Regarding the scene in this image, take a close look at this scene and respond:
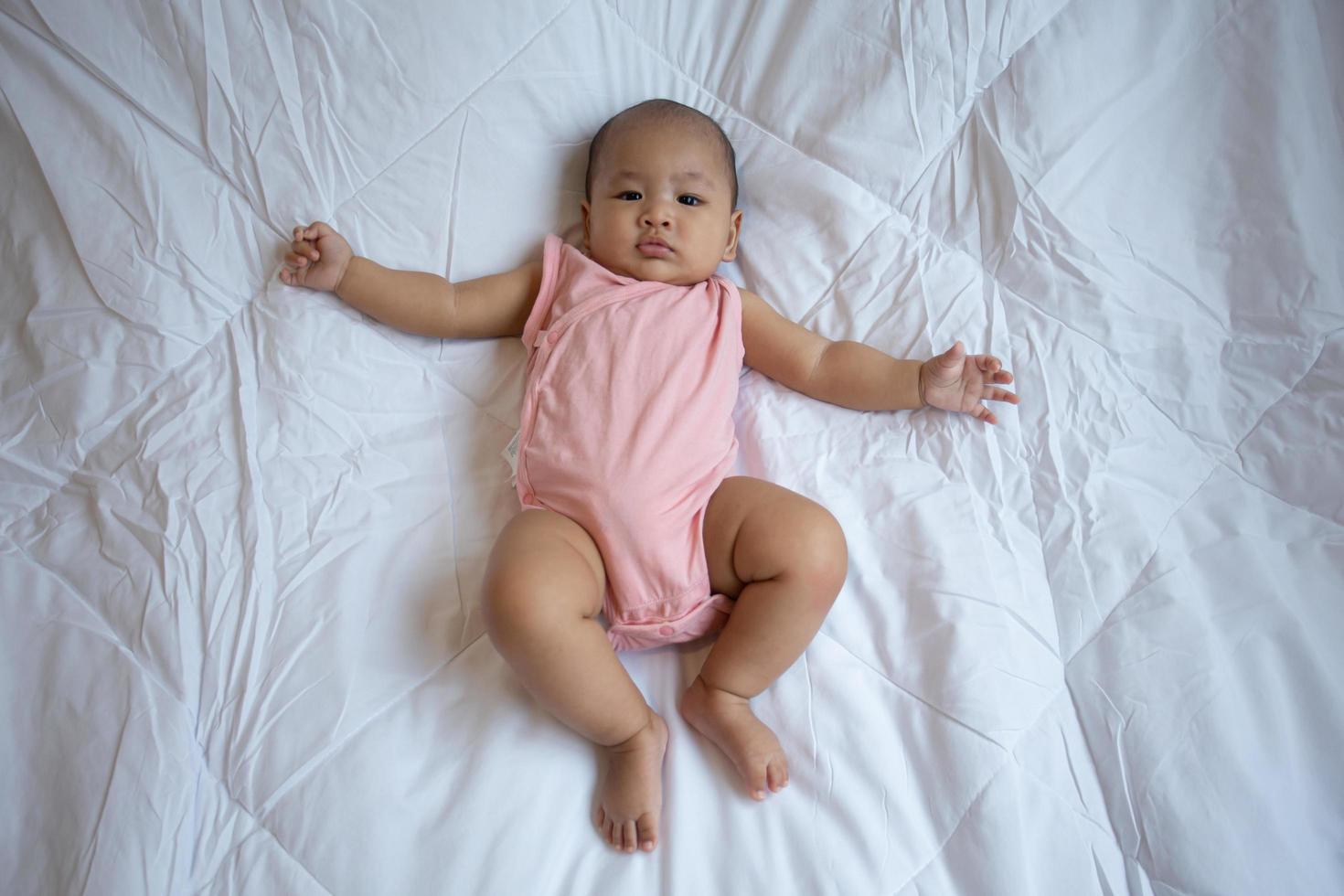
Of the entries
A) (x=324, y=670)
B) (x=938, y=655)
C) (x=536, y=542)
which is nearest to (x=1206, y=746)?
(x=938, y=655)

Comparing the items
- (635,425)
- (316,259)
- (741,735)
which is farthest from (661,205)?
(741,735)

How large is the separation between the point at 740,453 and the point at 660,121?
17.9 inches

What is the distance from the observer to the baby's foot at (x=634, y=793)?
85 cm

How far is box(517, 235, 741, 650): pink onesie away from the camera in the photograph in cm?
98

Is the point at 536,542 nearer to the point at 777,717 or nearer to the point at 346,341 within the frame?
the point at 777,717

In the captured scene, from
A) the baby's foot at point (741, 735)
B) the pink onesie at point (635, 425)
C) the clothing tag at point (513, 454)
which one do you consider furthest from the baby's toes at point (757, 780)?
the clothing tag at point (513, 454)

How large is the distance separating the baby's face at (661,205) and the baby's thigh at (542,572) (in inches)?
14.8

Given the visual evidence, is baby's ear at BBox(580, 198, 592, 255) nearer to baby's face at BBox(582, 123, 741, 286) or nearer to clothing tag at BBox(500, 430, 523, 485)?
baby's face at BBox(582, 123, 741, 286)

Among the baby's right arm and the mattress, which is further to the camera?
the baby's right arm

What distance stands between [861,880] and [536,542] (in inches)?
17.9

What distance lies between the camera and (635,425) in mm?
1047

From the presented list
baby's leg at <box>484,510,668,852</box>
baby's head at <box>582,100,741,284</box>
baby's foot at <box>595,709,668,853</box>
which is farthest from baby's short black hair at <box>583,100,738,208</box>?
baby's foot at <box>595,709,668,853</box>

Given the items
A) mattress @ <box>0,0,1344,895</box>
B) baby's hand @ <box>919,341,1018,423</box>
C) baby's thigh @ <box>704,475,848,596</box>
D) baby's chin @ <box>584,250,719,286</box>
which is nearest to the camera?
mattress @ <box>0,0,1344,895</box>

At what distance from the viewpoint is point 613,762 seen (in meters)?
0.89
